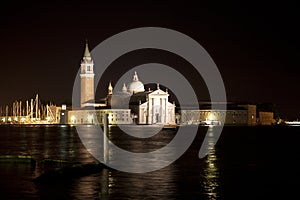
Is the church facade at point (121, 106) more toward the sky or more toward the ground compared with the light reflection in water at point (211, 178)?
more toward the sky

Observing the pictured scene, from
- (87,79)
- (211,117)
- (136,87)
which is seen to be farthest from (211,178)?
(136,87)

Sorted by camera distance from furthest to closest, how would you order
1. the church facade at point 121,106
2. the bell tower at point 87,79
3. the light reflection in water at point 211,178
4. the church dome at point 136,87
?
the church dome at point 136,87 → the bell tower at point 87,79 → the church facade at point 121,106 → the light reflection in water at point 211,178

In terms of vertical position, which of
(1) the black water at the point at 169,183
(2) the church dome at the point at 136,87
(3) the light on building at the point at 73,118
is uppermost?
(2) the church dome at the point at 136,87

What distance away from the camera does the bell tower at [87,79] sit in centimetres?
11738

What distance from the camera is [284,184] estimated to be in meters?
19.0

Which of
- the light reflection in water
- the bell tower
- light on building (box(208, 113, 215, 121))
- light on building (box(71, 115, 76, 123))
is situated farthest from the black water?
light on building (box(71, 115, 76, 123))

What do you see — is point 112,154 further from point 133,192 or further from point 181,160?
point 133,192

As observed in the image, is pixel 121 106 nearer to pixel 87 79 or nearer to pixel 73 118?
pixel 87 79

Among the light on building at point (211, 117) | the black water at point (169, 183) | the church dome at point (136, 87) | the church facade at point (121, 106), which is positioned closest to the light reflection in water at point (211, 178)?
the black water at point (169, 183)

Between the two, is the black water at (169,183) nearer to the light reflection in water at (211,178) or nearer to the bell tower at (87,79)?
the light reflection in water at (211,178)

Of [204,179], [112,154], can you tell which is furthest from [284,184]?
[112,154]

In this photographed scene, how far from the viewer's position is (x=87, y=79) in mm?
117438

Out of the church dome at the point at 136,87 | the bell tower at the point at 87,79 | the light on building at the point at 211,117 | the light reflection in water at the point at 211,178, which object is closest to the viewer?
the light reflection in water at the point at 211,178

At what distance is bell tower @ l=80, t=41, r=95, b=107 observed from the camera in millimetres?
117375
